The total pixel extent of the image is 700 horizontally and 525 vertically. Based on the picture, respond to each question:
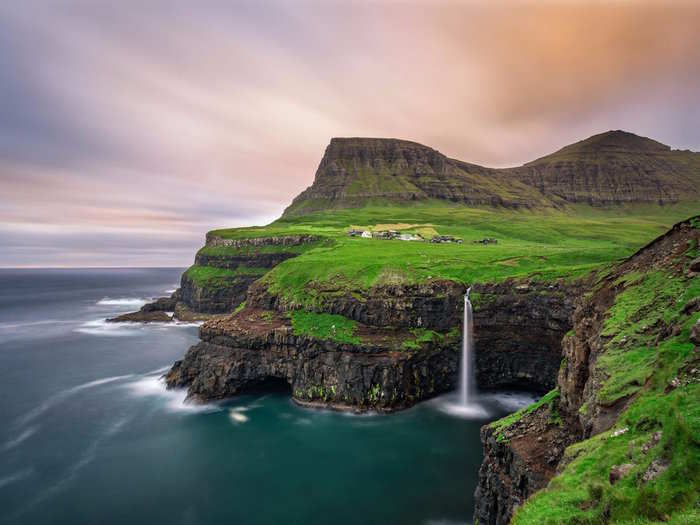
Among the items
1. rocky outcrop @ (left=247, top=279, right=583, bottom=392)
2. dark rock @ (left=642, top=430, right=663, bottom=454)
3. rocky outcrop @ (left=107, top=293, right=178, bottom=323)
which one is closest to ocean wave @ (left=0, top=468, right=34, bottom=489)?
rocky outcrop @ (left=247, top=279, right=583, bottom=392)

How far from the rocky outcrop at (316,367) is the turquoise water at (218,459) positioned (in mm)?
2284

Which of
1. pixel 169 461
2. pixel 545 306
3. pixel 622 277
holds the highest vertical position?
pixel 622 277

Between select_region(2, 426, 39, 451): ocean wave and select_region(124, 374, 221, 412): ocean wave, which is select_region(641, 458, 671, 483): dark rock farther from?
select_region(2, 426, 39, 451): ocean wave

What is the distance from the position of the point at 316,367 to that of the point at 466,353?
69.9ft

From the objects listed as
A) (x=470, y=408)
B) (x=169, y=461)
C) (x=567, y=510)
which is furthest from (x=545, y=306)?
(x=169, y=461)

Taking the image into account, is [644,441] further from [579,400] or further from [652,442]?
[579,400]

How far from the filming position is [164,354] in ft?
246

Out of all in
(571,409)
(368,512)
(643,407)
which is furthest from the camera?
(368,512)

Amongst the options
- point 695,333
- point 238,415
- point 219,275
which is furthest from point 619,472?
point 219,275

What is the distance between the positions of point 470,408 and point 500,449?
1090 inches

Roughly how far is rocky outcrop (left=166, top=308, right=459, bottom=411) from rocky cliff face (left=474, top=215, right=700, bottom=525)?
23.9 m

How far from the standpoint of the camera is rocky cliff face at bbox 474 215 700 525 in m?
15.9

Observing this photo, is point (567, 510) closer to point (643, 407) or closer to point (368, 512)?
point (643, 407)

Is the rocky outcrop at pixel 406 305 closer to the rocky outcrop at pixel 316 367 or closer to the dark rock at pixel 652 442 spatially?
the rocky outcrop at pixel 316 367
